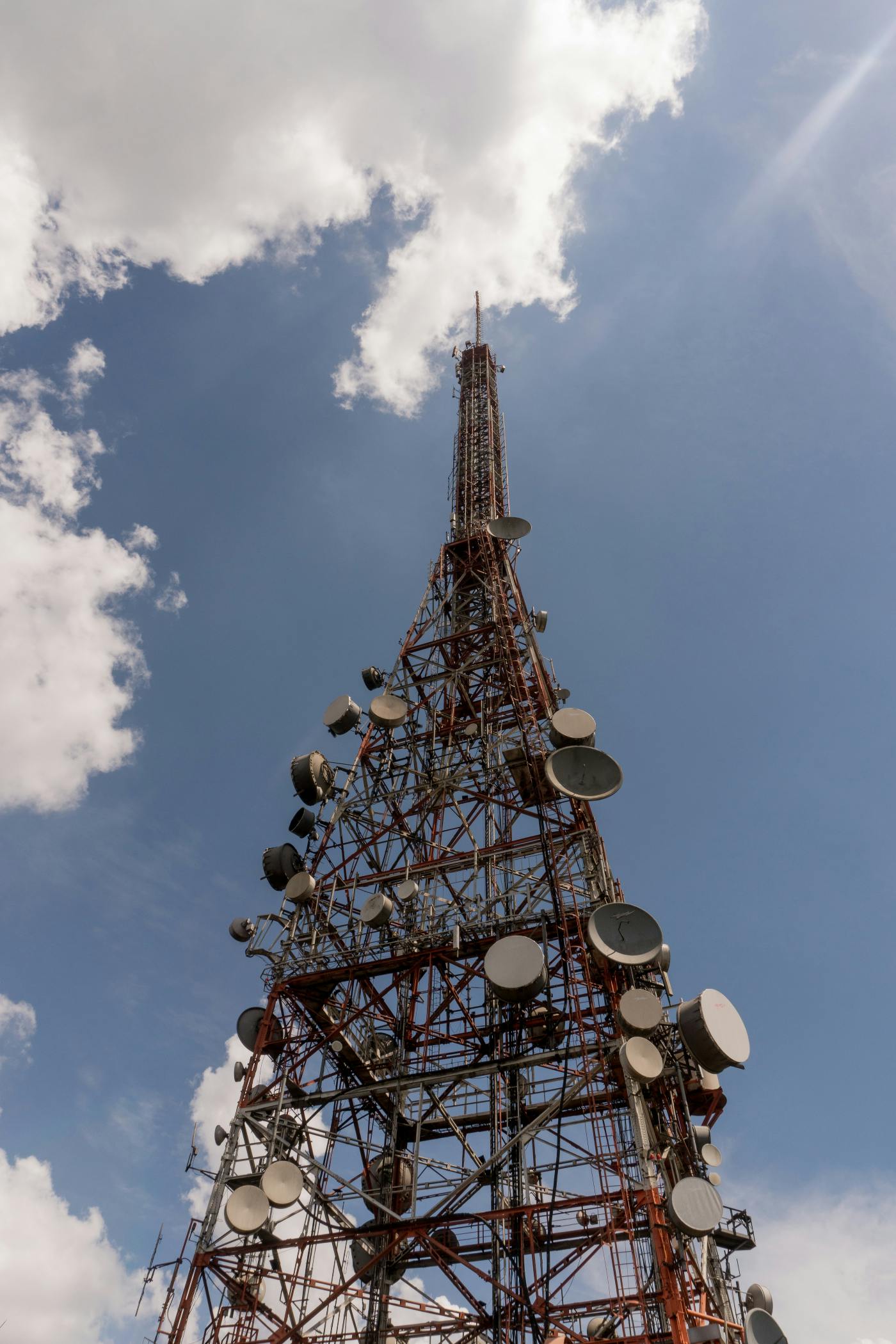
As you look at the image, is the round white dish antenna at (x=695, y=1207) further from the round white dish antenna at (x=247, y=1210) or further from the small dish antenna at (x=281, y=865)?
the small dish antenna at (x=281, y=865)

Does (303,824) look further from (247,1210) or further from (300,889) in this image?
(247,1210)

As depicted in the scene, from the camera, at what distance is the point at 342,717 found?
110 ft

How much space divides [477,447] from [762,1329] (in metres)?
36.4

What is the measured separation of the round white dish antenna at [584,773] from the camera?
26.8 meters

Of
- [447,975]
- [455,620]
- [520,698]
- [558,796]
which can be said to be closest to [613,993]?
[447,975]

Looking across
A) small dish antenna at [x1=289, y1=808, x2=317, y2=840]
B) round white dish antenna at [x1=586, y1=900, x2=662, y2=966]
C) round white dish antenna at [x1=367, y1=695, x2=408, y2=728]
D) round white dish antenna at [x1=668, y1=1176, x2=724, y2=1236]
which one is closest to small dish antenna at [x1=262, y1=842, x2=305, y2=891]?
small dish antenna at [x1=289, y1=808, x2=317, y2=840]

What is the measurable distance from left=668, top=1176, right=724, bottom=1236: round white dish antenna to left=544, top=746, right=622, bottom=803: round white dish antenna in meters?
10.4

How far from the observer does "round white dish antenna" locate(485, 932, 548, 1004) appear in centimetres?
2244

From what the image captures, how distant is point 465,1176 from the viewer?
72.7ft

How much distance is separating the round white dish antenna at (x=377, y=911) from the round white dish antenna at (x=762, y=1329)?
13.0 m

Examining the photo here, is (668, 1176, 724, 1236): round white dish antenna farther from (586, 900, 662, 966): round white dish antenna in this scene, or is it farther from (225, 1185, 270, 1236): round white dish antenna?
(225, 1185, 270, 1236): round white dish antenna

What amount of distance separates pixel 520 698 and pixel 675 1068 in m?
13.6

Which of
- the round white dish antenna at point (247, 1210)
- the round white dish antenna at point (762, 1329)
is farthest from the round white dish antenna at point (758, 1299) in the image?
the round white dish antenna at point (247, 1210)

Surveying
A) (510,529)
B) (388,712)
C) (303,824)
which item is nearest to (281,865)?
(303,824)
